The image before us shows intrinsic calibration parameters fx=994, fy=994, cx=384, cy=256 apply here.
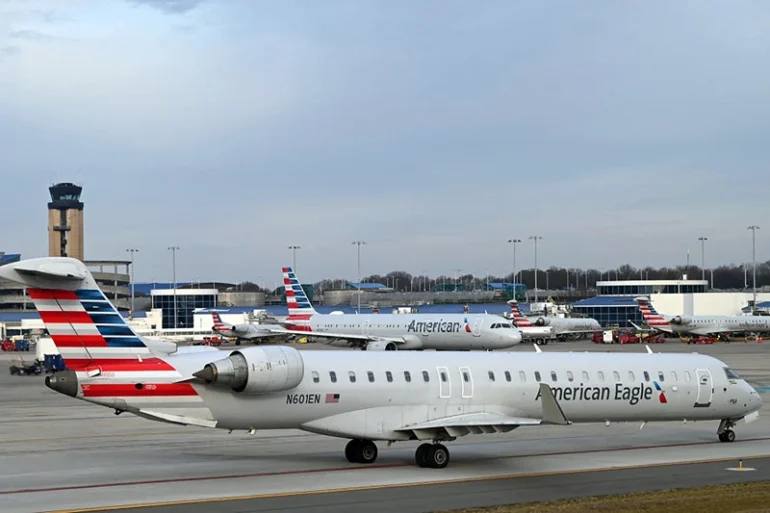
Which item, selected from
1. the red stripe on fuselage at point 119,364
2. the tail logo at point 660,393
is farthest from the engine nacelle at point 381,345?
the red stripe on fuselage at point 119,364

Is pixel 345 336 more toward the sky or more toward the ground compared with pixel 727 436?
more toward the sky

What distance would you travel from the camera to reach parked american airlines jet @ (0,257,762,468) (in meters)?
21.4

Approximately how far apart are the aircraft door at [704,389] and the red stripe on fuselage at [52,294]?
16497mm

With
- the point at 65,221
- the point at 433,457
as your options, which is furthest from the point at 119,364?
the point at 65,221

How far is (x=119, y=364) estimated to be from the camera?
21562 millimetres

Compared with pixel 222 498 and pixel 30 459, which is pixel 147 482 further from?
pixel 30 459

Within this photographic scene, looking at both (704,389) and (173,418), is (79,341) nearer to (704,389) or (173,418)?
(173,418)

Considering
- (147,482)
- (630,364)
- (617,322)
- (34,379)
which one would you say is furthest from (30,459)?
(617,322)

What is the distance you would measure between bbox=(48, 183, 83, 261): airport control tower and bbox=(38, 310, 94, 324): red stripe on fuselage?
515 ft

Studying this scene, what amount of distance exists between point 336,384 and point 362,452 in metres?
2.23

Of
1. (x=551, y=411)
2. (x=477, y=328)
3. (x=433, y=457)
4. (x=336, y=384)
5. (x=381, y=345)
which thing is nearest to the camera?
(x=551, y=411)

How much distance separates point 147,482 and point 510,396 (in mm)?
8894

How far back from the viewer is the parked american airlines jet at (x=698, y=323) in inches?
3875

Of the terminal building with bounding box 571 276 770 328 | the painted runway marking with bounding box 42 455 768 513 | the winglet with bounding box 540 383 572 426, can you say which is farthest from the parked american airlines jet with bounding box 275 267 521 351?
the terminal building with bounding box 571 276 770 328
